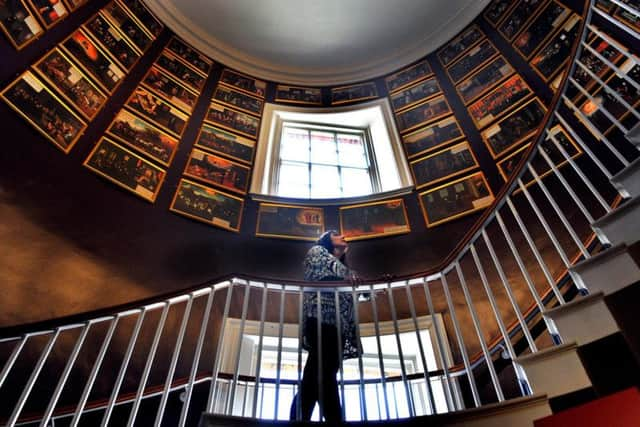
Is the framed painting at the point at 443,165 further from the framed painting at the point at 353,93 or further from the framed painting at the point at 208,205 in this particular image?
the framed painting at the point at 208,205

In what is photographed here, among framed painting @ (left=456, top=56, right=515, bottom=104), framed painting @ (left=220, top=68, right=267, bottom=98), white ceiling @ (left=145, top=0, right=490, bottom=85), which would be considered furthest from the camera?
white ceiling @ (left=145, top=0, right=490, bottom=85)

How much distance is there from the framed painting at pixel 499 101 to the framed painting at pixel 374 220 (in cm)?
176

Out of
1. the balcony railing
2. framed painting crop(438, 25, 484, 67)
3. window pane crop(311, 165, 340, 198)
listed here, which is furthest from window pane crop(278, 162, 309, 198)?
framed painting crop(438, 25, 484, 67)

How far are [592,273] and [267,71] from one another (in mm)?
6760

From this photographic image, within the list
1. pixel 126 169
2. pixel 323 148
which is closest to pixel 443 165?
pixel 323 148

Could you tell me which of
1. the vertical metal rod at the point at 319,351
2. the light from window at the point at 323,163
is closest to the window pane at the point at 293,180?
the light from window at the point at 323,163

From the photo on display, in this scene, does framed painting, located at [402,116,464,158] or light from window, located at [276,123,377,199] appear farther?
light from window, located at [276,123,377,199]

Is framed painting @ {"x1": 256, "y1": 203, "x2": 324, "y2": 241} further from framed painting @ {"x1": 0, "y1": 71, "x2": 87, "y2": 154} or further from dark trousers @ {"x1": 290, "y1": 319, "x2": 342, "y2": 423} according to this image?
dark trousers @ {"x1": 290, "y1": 319, "x2": 342, "y2": 423}

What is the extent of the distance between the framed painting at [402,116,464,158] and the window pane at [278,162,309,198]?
1615mm

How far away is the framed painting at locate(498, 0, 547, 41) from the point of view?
20.2 feet

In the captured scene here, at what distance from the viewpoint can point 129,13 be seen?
20.8ft

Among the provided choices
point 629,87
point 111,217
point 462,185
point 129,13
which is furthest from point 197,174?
point 629,87

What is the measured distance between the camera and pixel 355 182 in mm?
6363

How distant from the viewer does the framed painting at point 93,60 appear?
5.20 m
